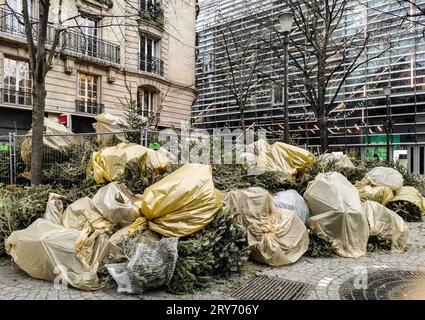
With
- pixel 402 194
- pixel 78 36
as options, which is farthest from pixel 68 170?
pixel 78 36

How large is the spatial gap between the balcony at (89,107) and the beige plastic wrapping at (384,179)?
51.0 feet

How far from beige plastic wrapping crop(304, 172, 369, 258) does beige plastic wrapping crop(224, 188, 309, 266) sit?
1.58ft

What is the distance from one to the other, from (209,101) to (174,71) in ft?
22.3

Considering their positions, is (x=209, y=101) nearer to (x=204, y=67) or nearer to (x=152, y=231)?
(x=204, y=67)

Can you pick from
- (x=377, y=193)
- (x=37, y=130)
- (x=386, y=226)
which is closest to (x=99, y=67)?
(x=37, y=130)

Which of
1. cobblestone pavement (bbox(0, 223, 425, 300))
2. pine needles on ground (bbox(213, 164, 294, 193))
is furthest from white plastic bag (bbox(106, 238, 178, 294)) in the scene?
pine needles on ground (bbox(213, 164, 294, 193))

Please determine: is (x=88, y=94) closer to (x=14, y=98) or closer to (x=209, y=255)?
(x=14, y=98)

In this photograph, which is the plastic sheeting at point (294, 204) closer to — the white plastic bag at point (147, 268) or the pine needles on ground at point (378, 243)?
the pine needles on ground at point (378, 243)

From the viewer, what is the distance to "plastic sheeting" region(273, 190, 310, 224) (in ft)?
19.5

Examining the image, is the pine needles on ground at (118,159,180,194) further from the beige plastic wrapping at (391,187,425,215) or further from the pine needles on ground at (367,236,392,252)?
the beige plastic wrapping at (391,187,425,215)

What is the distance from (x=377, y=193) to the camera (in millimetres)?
7887

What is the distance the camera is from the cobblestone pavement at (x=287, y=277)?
389 centimetres

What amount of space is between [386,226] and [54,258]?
17.4 feet

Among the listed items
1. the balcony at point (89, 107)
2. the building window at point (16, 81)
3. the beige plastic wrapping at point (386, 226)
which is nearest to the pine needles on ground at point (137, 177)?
the beige plastic wrapping at point (386, 226)
